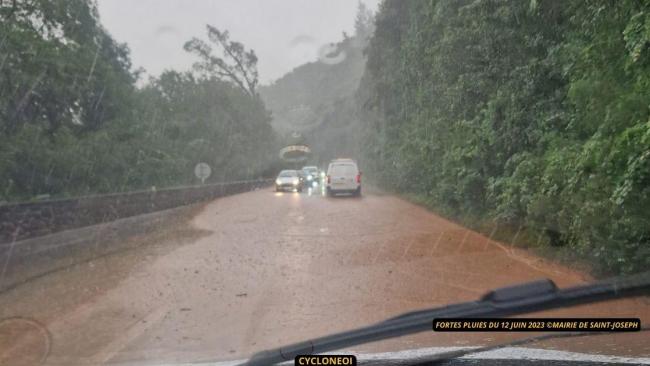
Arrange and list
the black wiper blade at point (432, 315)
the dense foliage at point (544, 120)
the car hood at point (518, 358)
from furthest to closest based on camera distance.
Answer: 1. the dense foliage at point (544, 120)
2. the black wiper blade at point (432, 315)
3. the car hood at point (518, 358)

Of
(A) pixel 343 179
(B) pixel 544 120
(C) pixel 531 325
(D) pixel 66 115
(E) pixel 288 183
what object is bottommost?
(C) pixel 531 325

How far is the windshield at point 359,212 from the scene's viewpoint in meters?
7.33

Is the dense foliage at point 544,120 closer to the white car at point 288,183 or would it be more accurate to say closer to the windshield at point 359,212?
the windshield at point 359,212

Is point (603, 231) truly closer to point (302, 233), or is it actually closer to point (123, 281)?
point (123, 281)

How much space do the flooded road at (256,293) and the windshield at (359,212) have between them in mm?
46

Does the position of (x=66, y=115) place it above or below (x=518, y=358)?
above

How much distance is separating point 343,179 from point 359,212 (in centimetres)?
947

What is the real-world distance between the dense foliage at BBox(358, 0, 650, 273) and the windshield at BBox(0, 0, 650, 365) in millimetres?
44

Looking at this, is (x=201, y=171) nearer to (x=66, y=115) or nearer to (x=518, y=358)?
(x=66, y=115)

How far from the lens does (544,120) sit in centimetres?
1241

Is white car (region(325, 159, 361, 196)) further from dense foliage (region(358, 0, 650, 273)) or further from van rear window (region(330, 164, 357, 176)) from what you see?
dense foliage (region(358, 0, 650, 273))

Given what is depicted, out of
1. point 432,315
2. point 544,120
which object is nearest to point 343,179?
point 544,120

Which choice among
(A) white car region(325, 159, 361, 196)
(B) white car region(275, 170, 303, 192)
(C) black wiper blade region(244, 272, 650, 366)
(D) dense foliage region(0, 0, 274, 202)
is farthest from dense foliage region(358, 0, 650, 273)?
(B) white car region(275, 170, 303, 192)

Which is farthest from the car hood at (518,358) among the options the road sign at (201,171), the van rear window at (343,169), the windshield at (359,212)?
the road sign at (201,171)
